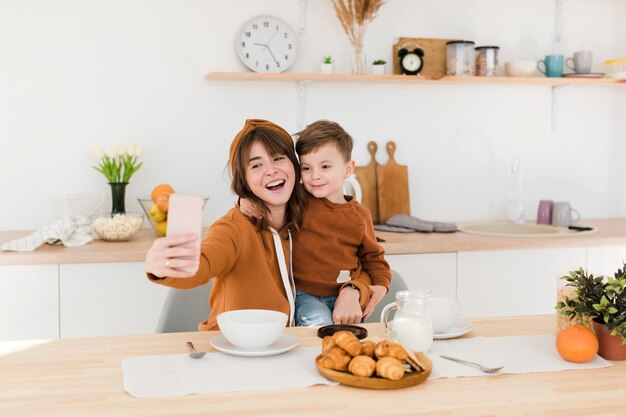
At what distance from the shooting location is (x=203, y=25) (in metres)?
3.39

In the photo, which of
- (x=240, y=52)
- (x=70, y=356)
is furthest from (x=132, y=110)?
(x=70, y=356)

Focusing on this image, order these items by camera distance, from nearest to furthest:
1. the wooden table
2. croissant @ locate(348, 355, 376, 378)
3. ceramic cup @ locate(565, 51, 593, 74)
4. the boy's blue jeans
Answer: the wooden table
croissant @ locate(348, 355, 376, 378)
the boy's blue jeans
ceramic cup @ locate(565, 51, 593, 74)

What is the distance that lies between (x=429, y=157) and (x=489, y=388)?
240 centimetres

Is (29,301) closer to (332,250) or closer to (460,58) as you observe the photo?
(332,250)

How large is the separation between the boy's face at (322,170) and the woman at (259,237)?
0.26ft

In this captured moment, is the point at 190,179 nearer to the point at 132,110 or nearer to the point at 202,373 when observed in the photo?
the point at 132,110

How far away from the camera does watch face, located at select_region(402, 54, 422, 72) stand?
137 inches

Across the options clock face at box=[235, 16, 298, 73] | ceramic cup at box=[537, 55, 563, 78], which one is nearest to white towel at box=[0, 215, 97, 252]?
clock face at box=[235, 16, 298, 73]

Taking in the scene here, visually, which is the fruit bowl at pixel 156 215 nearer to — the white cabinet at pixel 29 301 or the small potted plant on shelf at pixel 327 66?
the white cabinet at pixel 29 301

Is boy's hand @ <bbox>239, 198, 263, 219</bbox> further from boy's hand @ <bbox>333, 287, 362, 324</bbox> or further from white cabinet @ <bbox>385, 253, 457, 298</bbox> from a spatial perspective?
white cabinet @ <bbox>385, 253, 457, 298</bbox>

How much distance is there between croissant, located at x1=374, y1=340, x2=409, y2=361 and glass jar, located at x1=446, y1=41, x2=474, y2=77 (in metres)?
2.32

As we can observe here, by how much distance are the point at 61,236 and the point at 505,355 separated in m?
1.88

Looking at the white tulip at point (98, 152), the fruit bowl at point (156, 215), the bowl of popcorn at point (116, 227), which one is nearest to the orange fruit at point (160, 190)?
the fruit bowl at point (156, 215)

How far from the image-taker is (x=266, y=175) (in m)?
2.12
